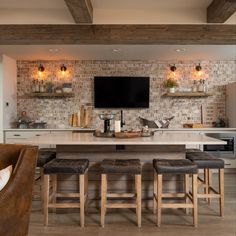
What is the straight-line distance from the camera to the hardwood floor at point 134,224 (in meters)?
2.88

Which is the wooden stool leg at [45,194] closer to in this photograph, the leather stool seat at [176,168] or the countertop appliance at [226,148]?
the leather stool seat at [176,168]

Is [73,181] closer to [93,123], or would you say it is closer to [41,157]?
[41,157]

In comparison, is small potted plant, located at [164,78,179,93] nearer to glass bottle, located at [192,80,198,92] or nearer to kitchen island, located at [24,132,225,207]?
glass bottle, located at [192,80,198,92]

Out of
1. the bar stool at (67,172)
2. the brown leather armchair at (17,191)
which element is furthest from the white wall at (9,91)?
the brown leather armchair at (17,191)

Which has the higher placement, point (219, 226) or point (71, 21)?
point (71, 21)

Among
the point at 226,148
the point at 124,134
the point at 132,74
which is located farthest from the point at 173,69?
the point at 124,134

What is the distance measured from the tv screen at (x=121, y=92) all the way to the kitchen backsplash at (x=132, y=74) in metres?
0.14

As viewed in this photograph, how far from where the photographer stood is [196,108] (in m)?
6.32

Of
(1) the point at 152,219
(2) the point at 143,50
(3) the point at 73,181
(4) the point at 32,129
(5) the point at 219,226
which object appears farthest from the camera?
(4) the point at 32,129

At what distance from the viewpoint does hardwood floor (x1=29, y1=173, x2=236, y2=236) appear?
2.88 meters

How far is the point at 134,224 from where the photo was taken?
10.1 ft

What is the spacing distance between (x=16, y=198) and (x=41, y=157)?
1404mm

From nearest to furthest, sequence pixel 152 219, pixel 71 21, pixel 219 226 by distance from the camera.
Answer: pixel 219 226 → pixel 152 219 → pixel 71 21

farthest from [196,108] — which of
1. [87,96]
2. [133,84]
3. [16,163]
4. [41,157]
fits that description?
[16,163]
